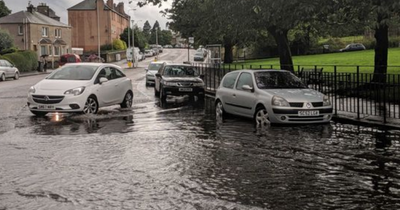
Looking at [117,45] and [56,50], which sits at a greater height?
[117,45]

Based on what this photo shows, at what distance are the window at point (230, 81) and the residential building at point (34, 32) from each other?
56257 mm

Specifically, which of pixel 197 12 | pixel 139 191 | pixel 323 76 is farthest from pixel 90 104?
pixel 197 12

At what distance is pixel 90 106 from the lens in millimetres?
15039

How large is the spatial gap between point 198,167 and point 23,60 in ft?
159

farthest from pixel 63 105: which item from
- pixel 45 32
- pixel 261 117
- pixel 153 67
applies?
pixel 45 32

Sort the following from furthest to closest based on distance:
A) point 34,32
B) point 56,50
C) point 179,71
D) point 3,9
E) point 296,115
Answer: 1. point 3,9
2. point 56,50
3. point 34,32
4. point 179,71
5. point 296,115

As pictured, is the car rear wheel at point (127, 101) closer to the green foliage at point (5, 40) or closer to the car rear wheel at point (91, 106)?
the car rear wheel at point (91, 106)

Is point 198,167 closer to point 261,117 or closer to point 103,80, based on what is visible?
point 261,117

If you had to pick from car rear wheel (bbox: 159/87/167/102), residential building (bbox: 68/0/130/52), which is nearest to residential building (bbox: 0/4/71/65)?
residential building (bbox: 68/0/130/52)

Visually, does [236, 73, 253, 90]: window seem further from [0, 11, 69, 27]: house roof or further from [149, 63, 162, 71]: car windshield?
[0, 11, 69, 27]: house roof

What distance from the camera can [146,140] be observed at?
10.2m

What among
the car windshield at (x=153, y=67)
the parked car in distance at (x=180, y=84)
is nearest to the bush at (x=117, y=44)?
the car windshield at (x=153, y=67)

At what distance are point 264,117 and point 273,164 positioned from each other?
15.5 feet

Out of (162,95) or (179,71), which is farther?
(179,71)
